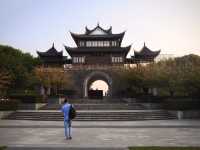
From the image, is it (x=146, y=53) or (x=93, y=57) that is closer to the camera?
(x=93, y=57)

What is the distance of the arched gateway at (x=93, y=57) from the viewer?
56.6 metres

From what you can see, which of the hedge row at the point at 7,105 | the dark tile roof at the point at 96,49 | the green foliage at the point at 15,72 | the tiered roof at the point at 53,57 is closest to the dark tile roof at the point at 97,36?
the dark tile roof at the point at 96,49

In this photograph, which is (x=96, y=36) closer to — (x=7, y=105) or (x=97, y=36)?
(x=97, y=36)

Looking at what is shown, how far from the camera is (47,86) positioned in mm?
47094

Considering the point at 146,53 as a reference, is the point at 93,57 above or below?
below

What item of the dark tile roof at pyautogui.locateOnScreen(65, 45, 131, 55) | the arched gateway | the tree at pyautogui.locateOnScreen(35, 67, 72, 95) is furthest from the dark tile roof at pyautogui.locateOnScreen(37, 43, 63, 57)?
the tree at pyautogui.locateOnScreen(35, 67, 72, 95)

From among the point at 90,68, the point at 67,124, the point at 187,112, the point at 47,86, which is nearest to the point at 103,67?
the point at 90,68

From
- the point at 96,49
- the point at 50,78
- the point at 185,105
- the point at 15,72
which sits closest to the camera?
the point at 185,105

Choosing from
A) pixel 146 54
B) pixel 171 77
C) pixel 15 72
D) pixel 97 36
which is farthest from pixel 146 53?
pixel 171 77

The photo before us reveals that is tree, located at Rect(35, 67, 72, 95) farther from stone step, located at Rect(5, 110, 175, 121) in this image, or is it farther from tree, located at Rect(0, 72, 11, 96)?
stone step, located at Rect(5, 110, 175, 121)

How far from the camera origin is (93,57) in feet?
199

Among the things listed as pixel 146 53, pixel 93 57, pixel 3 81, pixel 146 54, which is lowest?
pixel 3 81

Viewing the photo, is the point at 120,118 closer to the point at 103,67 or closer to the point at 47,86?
the point at 47,86

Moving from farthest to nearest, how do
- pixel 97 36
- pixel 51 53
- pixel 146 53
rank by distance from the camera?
pixel 146 53 < pixel 51 53 < pixel 97 36
